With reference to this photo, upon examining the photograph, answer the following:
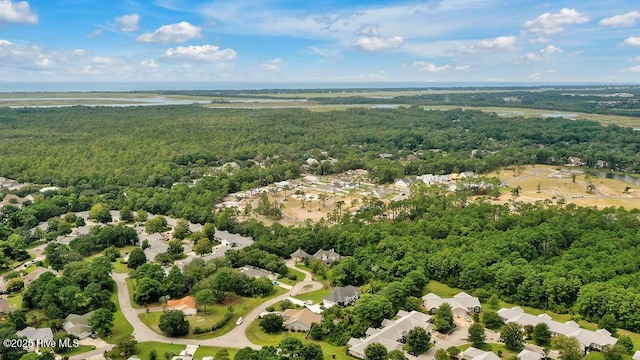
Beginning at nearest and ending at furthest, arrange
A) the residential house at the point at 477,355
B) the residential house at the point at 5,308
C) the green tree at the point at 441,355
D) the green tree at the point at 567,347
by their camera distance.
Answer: the green tree at the point at 441,355 < the green tree at the point at 567,347 < the residential house at the point at 477,355 < the residential house at the point at 5,308

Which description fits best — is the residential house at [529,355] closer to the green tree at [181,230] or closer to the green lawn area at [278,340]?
the green lawn area at [278,340]

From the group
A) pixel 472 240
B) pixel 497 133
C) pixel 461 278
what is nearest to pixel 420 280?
pixel 461 278

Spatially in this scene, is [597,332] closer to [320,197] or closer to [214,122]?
[320,197]

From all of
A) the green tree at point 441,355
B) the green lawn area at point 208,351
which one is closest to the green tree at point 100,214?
the green lawn area at point 208,351

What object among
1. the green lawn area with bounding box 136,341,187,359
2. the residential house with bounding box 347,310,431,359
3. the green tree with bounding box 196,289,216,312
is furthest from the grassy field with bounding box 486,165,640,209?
the green lawn area with bounding box 136,341,187,359

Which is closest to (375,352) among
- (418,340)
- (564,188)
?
(418,340)

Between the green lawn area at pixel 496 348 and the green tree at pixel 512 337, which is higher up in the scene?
the green tree at pixel 512 337
